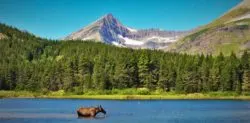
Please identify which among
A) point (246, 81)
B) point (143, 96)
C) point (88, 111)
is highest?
point (246, 81)

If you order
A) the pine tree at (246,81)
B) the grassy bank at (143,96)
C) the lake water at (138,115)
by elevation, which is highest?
the pine tree at (246,81)

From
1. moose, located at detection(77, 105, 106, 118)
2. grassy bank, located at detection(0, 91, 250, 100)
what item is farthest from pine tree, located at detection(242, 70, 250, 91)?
moose, located at detection(77, 105, 106, 118)

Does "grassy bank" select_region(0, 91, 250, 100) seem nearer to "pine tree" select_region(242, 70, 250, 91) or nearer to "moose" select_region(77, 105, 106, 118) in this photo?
"pine tree" select_region(242, 70, 250, 91)

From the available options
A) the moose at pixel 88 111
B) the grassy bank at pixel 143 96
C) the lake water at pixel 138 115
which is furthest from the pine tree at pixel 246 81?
the moose at pixel 88 111

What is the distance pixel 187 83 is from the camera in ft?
600

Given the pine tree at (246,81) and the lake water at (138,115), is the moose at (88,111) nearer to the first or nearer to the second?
the lake water at (138,115)

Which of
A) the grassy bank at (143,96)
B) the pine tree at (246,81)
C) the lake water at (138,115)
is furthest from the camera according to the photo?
the pine tree at (246,81)

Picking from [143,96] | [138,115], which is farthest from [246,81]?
[138,115]

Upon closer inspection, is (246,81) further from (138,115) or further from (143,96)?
(138,115)

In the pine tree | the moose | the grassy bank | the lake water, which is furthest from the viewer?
the pine tree

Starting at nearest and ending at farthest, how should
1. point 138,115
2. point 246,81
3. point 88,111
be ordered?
point 88,111 < point 138,115 < point 246,81

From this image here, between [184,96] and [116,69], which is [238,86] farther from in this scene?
[116,69]

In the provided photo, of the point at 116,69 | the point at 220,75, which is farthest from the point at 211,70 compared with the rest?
the point at 116,69

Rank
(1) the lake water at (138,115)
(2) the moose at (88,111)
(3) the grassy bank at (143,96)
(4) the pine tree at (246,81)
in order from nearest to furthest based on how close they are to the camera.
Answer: (1) the lake water at (138,115), (2) the moose at (88,111), (3) the grassy bank at (143,96), (4) the pine tree at (246,81)
